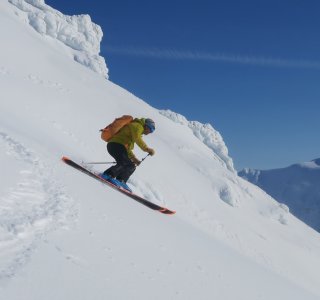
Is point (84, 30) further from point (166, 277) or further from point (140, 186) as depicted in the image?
point (166, 277)

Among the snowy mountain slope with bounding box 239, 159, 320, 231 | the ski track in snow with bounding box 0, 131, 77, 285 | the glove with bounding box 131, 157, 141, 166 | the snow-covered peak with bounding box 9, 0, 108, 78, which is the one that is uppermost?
the snowy mountain slope with bounding box 239, 159, 320, 231

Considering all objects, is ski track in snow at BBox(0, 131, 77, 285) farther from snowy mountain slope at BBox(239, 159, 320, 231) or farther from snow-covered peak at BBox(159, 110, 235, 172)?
snowy mountain slope at BBox(239, 159, 320, 231)

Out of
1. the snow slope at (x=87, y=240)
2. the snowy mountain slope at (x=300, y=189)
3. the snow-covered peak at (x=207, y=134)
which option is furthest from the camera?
the snowy mountain slope at (x=300, y=189)

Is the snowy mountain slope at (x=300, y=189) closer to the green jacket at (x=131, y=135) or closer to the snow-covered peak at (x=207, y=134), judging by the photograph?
the snow-covered peak at (x=207, y=134)

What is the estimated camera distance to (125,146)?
10.5 meters

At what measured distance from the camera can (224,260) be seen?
7488 mm

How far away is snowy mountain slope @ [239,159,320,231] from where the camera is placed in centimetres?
15050

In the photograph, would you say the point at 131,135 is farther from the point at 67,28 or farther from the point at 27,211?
the point at 67,28

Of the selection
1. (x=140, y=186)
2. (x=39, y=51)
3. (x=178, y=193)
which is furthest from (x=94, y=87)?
(x=140, y=186)

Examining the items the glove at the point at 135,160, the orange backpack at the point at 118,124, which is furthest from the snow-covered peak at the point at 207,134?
the orange backpack at the point at 118,124

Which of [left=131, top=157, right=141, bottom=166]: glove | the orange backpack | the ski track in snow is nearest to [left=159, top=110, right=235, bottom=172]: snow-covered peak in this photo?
[left=131, top=157, right=141, bottom=166]: glove

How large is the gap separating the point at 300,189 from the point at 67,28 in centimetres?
11824

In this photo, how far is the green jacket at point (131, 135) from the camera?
10180mm

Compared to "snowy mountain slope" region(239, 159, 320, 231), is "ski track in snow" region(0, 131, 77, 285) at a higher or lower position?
lower
